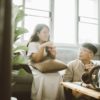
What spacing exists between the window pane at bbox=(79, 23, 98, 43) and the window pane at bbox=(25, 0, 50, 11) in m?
0.99

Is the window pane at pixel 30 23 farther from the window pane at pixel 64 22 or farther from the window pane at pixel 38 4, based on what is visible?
the window pane at pixel 64 22

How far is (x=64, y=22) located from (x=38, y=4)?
2.43ft

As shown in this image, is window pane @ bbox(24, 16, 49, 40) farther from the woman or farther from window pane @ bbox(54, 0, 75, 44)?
the woman

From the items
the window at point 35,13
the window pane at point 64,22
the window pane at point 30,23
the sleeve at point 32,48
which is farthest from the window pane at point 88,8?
the sleeve at point 32,48

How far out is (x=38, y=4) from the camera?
4.55 metres

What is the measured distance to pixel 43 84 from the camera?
2.65 metres

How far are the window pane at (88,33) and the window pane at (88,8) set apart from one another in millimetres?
279

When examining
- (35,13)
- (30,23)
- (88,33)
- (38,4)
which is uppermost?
(38,4)

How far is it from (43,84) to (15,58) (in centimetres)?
118

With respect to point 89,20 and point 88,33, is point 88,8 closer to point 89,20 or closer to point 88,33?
point 89,20

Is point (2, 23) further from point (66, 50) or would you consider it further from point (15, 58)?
point (66, 50)

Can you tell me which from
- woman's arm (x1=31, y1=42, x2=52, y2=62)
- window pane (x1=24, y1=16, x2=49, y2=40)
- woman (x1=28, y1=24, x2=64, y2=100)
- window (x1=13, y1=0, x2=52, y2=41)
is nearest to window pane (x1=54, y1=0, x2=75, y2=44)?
window (x1=13, y1=0, x2=52, y2=41)

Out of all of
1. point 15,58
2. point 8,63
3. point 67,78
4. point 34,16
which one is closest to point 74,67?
point 67,78

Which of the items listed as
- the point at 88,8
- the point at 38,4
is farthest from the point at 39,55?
the point at 88,8
